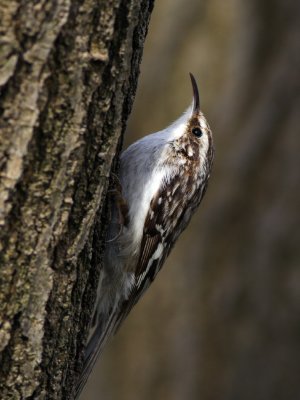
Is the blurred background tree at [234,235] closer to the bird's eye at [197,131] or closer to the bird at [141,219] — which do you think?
the bird's eye at [197,131]

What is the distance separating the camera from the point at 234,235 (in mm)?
6578

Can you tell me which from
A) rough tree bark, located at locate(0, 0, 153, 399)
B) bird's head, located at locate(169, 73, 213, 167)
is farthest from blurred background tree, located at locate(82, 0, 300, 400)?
rough tree bark, located at locate(0, 0, 153, 399)

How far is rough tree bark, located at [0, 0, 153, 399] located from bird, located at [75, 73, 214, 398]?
112 cm

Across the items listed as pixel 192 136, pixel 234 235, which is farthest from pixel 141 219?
pixel 234 235

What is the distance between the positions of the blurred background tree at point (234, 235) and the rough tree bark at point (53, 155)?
4222mm

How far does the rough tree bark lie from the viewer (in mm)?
2023

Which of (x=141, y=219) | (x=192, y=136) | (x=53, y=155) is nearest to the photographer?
(x=53, y=155)

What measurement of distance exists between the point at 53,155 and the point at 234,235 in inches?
180

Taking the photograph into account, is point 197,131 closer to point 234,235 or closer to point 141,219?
point 141,219

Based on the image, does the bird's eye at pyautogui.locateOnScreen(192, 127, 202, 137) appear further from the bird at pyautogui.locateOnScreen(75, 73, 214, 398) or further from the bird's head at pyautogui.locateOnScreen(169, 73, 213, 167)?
the bird at pyautogui.locateOnScreen(75, 73, 214, 398)

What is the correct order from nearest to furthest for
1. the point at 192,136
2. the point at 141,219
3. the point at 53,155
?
1. the point at 53,155
2. the point at 141,219
3. the point at 192,136

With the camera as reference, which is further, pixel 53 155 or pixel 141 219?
pixel 141 219

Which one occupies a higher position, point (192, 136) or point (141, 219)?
point (192, 136)

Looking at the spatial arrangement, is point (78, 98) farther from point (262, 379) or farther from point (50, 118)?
point (262, 379)
